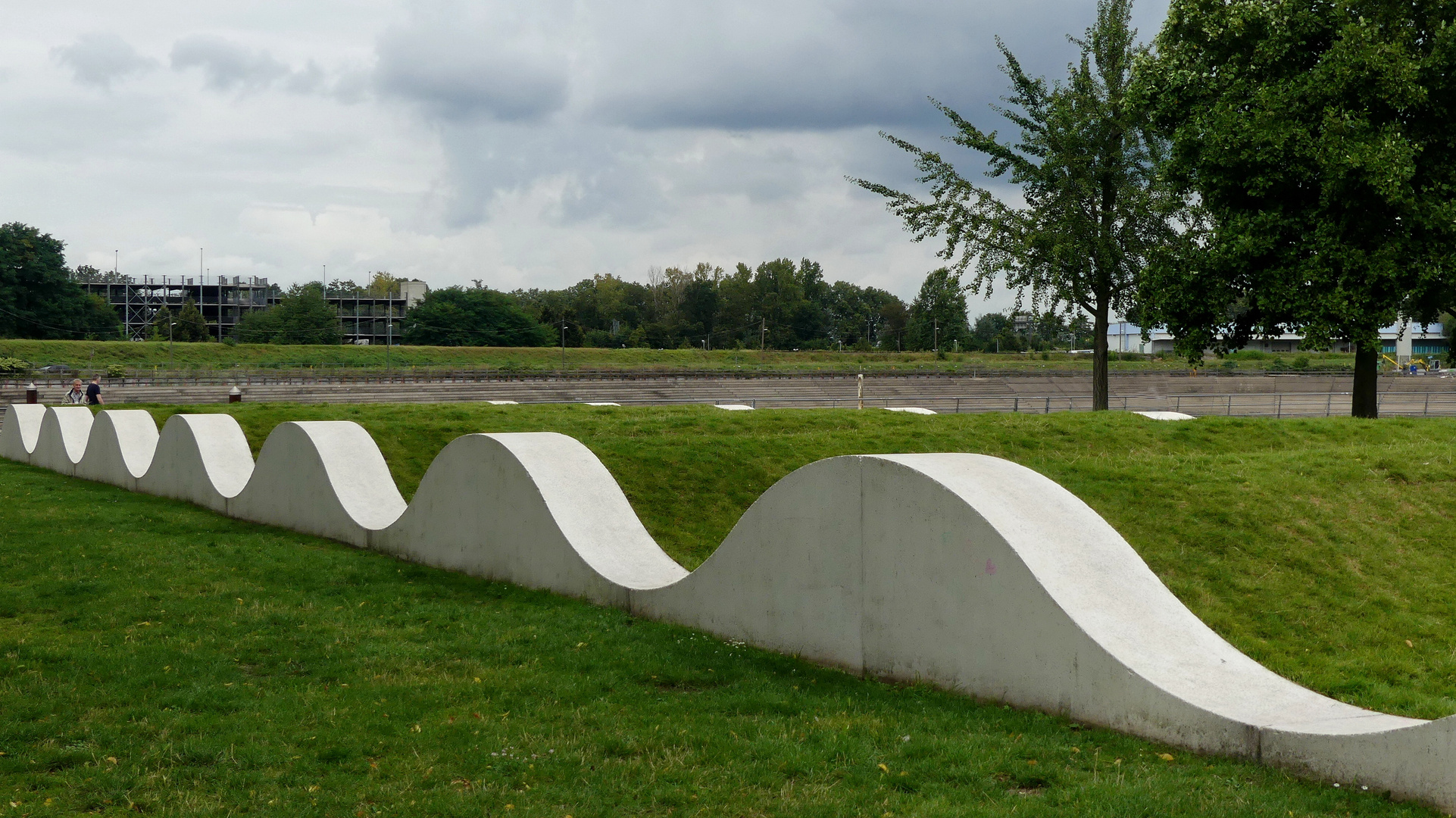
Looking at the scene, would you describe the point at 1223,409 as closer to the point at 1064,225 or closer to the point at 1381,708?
the point at 1064,225

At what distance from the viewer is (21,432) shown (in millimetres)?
26500

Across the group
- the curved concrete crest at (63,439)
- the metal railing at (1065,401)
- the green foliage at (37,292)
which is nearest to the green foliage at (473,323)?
the green foliage at (37,292)

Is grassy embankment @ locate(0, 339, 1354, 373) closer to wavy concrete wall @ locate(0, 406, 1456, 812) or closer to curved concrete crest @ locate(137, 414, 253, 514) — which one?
curved concrete crest @ locate(137, 414, 253, 514)

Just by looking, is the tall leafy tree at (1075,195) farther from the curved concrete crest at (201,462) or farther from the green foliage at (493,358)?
the green foliage at (493,358)

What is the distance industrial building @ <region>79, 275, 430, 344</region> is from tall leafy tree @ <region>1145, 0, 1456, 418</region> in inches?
4886

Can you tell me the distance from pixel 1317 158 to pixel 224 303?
14232 centimetres

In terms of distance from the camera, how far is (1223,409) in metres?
44.4

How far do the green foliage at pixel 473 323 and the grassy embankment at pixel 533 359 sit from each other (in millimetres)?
4687

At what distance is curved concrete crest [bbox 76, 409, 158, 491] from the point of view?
1867 cm

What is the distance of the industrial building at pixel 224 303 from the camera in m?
137

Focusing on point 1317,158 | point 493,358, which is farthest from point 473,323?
point 1317,158

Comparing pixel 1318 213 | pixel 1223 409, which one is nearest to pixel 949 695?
pixel 1318 213

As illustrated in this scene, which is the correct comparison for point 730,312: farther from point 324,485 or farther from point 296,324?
point 324,485

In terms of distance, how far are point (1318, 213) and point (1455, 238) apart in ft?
7.27
